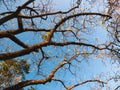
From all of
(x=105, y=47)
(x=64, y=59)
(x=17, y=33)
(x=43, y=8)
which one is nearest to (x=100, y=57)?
(x=105, y=47)

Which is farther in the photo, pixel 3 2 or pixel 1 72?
pixel 1 72

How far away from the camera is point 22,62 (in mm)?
17516

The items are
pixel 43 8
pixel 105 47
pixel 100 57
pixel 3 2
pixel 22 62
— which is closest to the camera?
pixel 3 2

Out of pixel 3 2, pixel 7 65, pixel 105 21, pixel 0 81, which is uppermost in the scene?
pixel 3 2

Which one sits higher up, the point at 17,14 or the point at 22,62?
the point at 17,14

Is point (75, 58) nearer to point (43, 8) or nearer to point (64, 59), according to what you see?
point (64, 59)

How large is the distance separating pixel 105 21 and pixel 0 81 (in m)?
7.14

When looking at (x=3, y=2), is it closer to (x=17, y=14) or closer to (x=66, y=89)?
(x=17, y=14)

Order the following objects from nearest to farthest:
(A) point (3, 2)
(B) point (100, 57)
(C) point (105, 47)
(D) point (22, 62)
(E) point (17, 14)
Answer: (E) point (17, 14), (A) point (3, 2), (C) point (105, 47), (B) point (100, 57), (D) point (22, 62)

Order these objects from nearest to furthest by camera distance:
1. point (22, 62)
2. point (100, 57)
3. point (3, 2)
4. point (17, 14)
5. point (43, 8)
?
point (17, 14) → point (3, 2) → point (43, 8) → point (100, 57) → point (22, 62)

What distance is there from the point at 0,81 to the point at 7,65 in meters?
1.78

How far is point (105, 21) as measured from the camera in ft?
49.8

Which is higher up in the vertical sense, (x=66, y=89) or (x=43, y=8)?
(x=43, y=8)

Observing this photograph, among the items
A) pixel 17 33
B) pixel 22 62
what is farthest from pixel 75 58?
pixel 17 33
